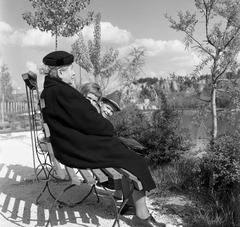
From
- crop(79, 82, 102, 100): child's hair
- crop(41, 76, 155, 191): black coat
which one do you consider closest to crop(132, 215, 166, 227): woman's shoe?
crop(41, 76, 155, 191): black coat

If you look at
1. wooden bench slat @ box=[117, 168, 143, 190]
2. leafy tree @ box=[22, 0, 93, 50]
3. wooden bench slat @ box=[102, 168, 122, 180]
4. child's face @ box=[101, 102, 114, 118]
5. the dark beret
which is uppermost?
leafy tree @ box=[22, 0, 93, 50]

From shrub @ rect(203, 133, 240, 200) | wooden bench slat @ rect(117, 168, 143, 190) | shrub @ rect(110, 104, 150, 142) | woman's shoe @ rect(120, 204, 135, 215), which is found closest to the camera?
wooden bench slat @ rect(117, 168, 143, 190)

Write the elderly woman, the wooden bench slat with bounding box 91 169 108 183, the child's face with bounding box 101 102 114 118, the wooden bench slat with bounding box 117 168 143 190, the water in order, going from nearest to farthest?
1. the wooden bench slat with bounding box 91 169 108 183
2. the wooden bench slat with bounding box 117 168 143 190
3. the elderly woman
4. the child's face with bounding box 101 102 114 118
5. the water

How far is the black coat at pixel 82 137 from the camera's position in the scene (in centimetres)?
265

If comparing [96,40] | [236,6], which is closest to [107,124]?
[236,6]

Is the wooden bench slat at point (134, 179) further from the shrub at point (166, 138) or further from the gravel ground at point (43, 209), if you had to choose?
the shrub at point (166, 138)

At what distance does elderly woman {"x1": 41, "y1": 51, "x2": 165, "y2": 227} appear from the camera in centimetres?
265

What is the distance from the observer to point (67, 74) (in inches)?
116

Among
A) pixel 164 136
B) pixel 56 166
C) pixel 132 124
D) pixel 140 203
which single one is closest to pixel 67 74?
pixel 56 166

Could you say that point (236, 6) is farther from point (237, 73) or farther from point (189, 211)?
point (189, 211)

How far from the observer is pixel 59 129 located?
270 cm

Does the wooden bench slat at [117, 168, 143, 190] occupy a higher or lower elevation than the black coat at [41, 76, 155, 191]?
Result: lower

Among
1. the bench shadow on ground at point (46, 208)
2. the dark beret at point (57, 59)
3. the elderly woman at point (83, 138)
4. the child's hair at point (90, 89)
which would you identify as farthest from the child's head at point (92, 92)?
the bench shadow on ground at point (46, 208)

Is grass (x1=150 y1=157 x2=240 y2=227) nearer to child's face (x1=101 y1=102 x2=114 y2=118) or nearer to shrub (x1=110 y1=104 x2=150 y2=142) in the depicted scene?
shrub (x1=110 y1=104 x2=150 y2=142)
